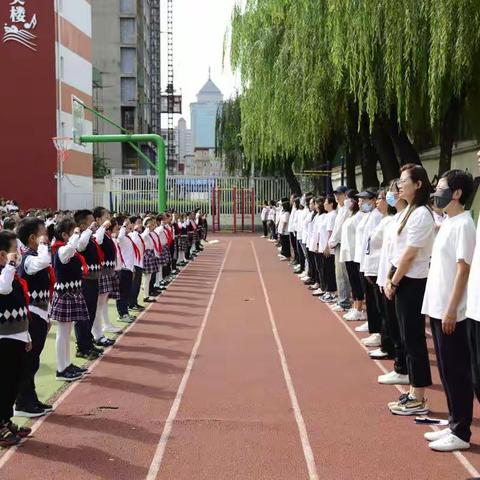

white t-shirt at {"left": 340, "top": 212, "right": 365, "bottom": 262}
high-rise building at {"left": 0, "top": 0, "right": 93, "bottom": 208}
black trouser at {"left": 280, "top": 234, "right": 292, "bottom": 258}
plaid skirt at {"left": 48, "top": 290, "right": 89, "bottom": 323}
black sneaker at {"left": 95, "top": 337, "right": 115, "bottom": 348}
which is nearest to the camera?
plaid skirt at {"left": 48, "top": 290, "right": 89, "bottom": 323}

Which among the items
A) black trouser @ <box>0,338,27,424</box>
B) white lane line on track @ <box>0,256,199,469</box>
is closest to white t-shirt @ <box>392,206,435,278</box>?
black trouser @ <box>0,338,27,424</box>

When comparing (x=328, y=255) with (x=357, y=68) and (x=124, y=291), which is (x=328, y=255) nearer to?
(x=357, y=68)

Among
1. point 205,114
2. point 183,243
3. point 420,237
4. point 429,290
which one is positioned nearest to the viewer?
point 429,290

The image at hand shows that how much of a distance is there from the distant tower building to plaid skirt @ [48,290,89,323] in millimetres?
74188

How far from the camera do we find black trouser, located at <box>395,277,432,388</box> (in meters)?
5.13

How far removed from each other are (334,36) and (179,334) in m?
5.02

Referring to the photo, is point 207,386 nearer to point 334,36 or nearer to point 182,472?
point 182,472

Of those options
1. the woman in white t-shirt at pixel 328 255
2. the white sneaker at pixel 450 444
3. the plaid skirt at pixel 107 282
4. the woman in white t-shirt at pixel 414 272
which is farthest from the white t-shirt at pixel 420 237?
the woman in white t-shirt at pixel 328 255

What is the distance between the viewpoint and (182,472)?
165 inches

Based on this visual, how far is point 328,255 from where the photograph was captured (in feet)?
37.4

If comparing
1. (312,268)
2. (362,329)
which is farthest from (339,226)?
(312,268)

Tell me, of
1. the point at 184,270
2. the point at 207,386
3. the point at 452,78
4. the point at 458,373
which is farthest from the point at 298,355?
the point at 184,270

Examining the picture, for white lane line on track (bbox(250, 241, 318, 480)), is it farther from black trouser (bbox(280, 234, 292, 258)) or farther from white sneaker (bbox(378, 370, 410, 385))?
black trouser (bbox(280, 234, 292, 258))

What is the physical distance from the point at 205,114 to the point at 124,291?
72.5m
